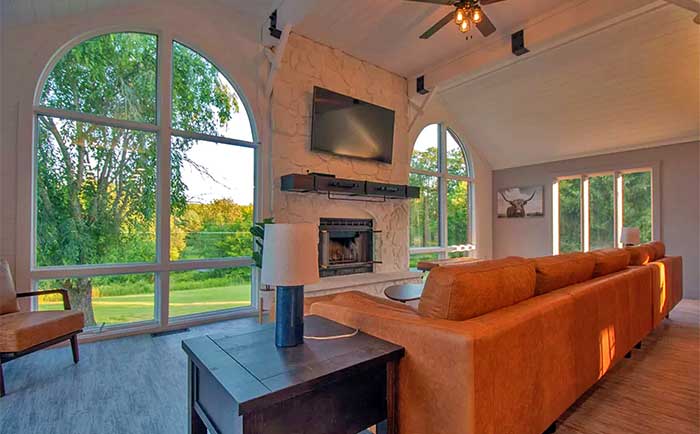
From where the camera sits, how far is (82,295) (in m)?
3.36

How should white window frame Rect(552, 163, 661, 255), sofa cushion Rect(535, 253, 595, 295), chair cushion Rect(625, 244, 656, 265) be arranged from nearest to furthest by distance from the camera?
sofa cushion Rect(535, 253, 595, 295)
chair cushion Rect(625, 244, 656, 265)
white window frame Rect(552, 163, 661, 255)

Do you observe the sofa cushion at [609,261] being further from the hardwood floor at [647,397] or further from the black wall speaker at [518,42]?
the black wall speaker at [518,42]

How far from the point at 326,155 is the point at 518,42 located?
2917mm

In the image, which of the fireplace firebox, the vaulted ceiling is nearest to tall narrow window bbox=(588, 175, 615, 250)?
the vaulted ceiling

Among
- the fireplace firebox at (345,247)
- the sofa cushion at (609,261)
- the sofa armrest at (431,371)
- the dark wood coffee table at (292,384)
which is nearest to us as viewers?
the dark wood coffee table at (292,384)

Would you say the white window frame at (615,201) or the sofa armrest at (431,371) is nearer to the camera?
the sofa armrest at (431,371)

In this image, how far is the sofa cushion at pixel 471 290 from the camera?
1471mm

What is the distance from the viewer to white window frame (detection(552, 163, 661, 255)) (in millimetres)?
5637

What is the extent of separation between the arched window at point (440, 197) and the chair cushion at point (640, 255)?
336 centimetres

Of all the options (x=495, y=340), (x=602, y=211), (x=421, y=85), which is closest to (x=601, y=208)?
(x=602, y=211)

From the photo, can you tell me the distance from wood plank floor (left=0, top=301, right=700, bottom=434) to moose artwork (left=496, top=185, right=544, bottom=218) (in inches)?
166

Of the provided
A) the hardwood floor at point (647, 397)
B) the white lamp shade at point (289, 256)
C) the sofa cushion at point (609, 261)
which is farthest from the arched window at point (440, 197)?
the white lamp shade at point (289, 256)

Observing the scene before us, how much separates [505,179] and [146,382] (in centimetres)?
747

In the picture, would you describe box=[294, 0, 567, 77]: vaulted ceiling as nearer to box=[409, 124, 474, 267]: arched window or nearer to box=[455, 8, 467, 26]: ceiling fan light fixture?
box=[455, 8, 467, 26]: ceiling fan light fixture
